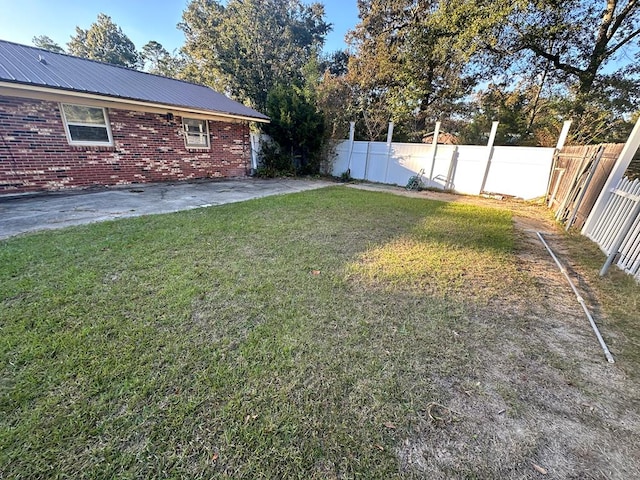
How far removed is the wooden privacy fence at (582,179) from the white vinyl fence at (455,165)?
5.12 feet

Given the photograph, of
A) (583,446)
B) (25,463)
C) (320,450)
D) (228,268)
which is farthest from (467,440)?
(228,268)

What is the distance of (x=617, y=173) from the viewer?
163 inches

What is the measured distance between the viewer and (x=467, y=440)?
4.50 feet

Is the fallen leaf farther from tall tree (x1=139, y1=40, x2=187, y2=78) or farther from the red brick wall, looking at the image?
tall tree (x1=139, y1=40, x2=187, y2=78)

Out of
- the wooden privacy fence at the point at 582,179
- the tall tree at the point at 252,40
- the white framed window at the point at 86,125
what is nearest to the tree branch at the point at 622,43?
the wooden privacy fence at the point at 582,179

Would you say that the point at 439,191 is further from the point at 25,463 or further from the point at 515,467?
the point at 25,463

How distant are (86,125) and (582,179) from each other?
37.9ft

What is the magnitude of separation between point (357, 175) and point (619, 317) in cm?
1031

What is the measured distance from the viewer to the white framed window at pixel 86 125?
259 inches

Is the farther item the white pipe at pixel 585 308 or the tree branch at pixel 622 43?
the tree branch at pixel 622 43

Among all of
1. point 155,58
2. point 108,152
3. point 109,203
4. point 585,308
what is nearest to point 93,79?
point 108,152

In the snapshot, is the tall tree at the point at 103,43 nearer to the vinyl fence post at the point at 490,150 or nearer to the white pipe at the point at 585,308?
the vinyl fence post at the point at 490,150

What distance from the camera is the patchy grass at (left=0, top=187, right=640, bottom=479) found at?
125 centimetres

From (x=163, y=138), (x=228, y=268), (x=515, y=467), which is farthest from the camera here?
(x=163, y=138)
